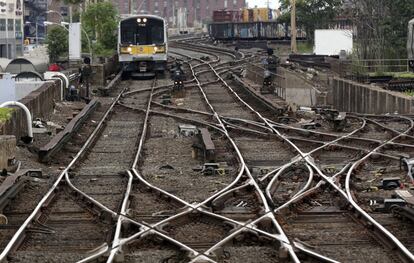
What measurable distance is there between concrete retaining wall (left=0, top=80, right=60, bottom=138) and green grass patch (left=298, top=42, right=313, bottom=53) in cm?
4181

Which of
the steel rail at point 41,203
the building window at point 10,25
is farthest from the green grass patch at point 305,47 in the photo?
the steel rail at point 41,203

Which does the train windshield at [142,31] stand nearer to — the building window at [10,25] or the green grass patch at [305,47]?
the green grass patch at [305,47]

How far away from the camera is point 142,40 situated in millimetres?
39000

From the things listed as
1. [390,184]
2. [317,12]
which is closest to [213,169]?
[390,184]

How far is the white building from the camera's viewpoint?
80.8 m

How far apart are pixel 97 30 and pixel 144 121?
3330cm

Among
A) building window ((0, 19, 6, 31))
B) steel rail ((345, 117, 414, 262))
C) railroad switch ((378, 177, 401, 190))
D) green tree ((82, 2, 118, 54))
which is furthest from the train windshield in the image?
building window ((0, 19, 6, 31))

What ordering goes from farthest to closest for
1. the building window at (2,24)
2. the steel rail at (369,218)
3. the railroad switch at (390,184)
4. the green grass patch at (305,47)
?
1. the building window at (2,24)
2. the green grass patch at (305,47)
3. the railroad switch at (390,184)
4. the steel rail at (369,218)

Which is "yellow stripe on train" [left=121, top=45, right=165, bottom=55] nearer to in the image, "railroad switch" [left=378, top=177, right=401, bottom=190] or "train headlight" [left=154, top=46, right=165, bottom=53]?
"train headlight" [left=154, top=46, right=165, bottom=53]

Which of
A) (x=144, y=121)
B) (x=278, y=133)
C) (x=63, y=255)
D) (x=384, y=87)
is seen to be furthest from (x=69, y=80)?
(x=63, y=255)

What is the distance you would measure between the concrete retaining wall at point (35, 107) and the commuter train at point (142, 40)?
41.9 ft

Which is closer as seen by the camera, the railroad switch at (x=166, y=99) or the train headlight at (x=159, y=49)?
the railroad switch at (x=166, y=99)

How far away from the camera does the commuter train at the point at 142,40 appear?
38719 millimetres

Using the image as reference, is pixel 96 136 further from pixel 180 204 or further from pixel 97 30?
pixel 97 30
